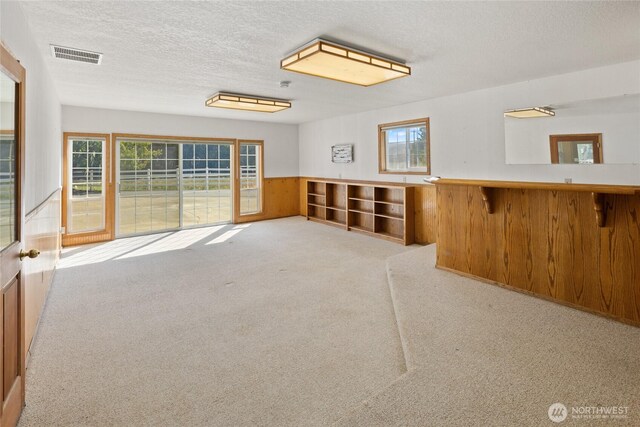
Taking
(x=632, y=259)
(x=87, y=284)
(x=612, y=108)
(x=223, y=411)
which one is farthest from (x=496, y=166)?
(x=87, y=284)

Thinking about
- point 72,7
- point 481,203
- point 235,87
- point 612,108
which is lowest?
point 481,203

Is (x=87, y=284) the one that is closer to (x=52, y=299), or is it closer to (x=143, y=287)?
(x=52, y=299)

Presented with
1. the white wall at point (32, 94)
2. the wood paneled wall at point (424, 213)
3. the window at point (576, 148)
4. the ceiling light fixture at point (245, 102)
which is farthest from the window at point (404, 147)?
the white wall at point (32, 94)

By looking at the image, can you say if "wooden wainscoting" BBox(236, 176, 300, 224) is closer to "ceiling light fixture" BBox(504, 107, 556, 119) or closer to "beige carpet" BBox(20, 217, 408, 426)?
"beige carpet" BBox(20, 217, 408, 426)

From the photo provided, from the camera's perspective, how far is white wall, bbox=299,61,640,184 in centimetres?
375

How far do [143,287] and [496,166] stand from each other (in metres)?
4.87

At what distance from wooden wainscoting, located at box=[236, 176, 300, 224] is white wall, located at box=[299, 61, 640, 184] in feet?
5.90

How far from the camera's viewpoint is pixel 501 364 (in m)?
1.99

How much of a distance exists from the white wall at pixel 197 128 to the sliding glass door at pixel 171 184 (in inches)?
9.3

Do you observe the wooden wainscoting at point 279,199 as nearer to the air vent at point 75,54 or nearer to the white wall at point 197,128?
the white wall at point 197,128

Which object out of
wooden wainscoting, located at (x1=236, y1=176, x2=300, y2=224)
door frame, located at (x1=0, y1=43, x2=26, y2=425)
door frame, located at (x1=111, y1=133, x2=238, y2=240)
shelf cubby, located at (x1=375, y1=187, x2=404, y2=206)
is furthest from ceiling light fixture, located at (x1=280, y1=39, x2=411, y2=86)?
Answer: wooden wainscoting, located at (x1=236, y1=176, x2=300, y2=224)

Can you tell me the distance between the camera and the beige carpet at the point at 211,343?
1843 millimetres

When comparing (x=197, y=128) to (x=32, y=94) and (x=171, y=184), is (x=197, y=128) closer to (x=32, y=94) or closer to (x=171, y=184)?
(x=171, y=184)

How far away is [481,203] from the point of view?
3.27 metres
